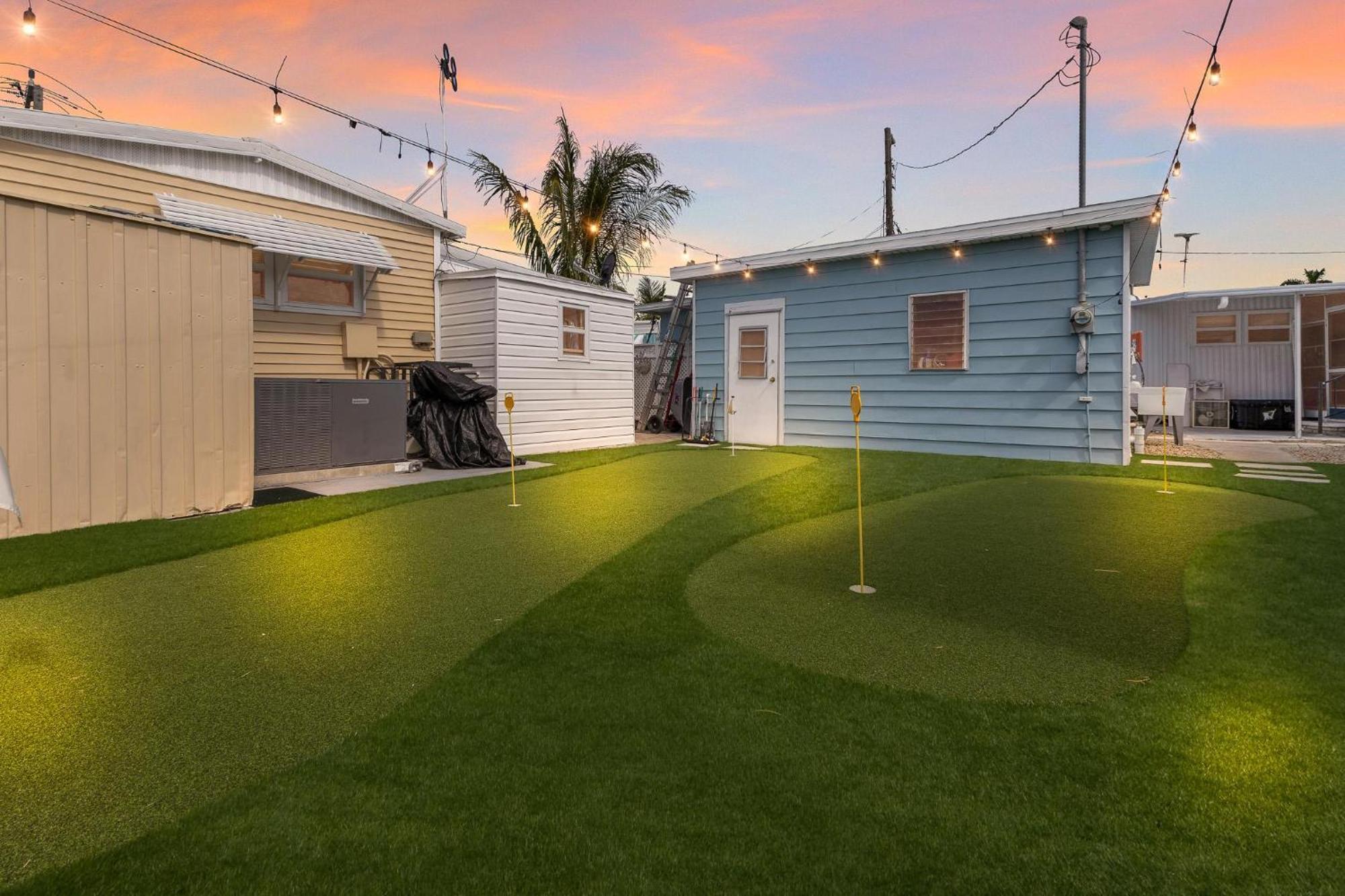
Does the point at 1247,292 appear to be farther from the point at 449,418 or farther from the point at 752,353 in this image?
the point at 449,418

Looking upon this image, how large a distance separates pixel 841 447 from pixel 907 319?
79.8 inches

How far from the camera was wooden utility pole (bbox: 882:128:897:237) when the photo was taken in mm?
17969

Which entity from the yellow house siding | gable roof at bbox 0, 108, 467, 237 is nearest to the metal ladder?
the yellow house siding

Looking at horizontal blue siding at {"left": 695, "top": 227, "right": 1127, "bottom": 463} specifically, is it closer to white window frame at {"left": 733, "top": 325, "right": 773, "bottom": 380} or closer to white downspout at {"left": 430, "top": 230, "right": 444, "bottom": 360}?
white window frame at {"left": 733, "top": 325, "right": 773, "bottom": 380}

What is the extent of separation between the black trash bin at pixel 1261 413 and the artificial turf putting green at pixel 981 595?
37.0 ft

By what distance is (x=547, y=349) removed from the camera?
33.0 feet

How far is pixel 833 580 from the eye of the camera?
346 centimetres

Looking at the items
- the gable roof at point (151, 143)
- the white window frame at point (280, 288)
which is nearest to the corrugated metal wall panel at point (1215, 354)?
the white window frame at point (280, 288)

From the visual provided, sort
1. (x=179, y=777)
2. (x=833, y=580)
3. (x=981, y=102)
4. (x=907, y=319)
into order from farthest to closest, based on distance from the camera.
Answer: (x=981, y=102)
(x=907, y=319)
(x=833, y=580)
(x=179, y=777)

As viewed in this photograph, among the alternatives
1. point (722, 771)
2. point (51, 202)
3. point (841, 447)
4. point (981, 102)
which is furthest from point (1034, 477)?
point (981, 102)

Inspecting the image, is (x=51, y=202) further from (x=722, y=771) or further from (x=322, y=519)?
(x=722, y=771)

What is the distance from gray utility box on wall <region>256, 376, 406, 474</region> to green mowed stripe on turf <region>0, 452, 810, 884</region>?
2.31 meters

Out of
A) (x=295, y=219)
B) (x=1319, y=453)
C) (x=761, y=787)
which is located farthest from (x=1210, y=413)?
(x=761, y=787)

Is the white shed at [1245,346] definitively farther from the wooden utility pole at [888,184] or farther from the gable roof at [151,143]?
the gable roof at [151,143]
